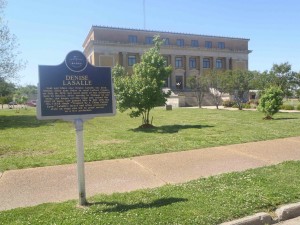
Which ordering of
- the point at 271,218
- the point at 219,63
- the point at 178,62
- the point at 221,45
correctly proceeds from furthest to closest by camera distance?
the point at 219,63 → the point at 221,45 → the point at 178,62 → the point at 271,218

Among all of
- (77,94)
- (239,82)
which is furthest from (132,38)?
(77,94)

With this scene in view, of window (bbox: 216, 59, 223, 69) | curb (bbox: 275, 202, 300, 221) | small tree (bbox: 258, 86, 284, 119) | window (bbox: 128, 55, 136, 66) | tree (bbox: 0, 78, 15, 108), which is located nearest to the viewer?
curb (bbox: 275, 202, 300, 221)

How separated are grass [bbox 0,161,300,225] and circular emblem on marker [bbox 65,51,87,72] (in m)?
2.25

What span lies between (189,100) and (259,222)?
50101mm

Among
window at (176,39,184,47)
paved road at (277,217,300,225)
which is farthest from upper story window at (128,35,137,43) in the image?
paved road at (277,217,300,225)

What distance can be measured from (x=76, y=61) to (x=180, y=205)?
291 cm

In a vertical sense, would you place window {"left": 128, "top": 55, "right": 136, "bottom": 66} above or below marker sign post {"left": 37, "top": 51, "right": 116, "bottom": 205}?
above

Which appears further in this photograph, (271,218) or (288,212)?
(288,212)

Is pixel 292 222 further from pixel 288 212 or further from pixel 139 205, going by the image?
pixel 139 205

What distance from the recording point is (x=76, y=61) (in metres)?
5.14

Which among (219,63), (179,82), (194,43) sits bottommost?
(179,82)

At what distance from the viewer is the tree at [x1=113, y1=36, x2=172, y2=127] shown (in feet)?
49.7

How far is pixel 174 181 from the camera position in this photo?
20.8 ft

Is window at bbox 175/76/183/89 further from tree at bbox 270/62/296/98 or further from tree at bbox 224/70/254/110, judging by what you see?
tree at bbox 270/62/296/98
